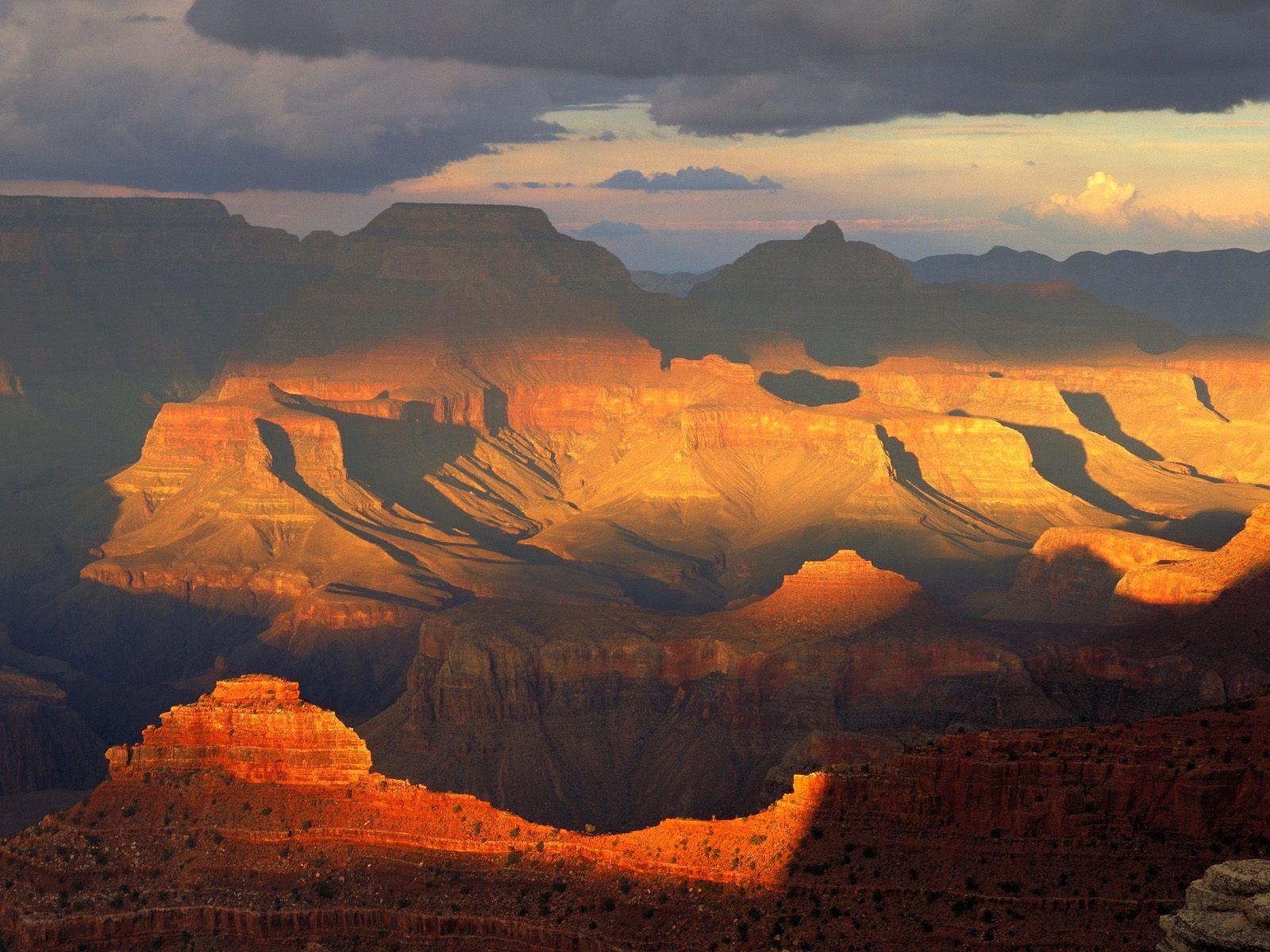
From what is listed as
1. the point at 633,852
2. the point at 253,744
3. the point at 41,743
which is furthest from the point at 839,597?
the point at 633,852

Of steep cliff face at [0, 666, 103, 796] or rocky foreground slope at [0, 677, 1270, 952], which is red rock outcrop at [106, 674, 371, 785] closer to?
rocky foreground slope at [0, 677, 1270, 952]

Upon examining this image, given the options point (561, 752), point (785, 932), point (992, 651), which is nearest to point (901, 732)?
point (992, 651)

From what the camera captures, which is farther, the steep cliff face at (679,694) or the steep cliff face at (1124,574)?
the steep cliff face at (1124,574)

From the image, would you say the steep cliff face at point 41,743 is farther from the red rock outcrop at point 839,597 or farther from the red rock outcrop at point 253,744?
the red rock outcrop at point 253,744

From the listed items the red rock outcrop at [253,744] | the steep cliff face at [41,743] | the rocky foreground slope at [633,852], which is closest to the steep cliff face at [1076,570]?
the steep cliff face at [41,743]

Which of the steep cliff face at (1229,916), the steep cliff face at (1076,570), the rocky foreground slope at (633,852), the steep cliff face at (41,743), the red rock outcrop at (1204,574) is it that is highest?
the steep cliff face at (1229,916)

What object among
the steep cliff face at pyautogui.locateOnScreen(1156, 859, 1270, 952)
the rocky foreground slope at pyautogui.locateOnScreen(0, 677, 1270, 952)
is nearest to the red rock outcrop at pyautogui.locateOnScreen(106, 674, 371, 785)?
the rocky foreground slope at pyautogui.locateOnScreen(0, 677, 1270, 952)

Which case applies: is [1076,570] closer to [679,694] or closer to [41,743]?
[679,694]

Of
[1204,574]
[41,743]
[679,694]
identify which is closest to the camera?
[1204,574]

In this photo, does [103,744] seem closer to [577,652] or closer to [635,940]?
[577,652]
